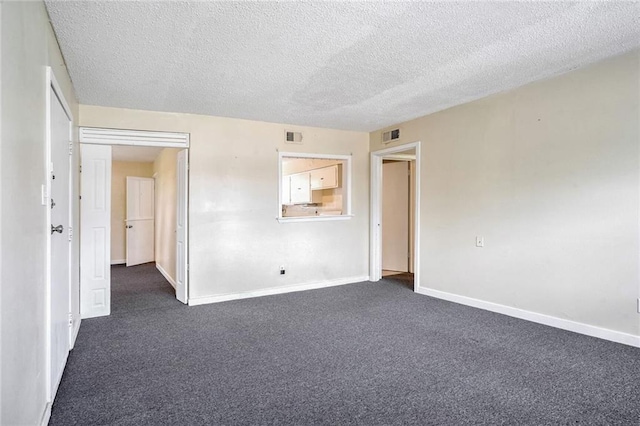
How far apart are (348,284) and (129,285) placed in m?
3.58

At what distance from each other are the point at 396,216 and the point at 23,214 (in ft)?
18.9

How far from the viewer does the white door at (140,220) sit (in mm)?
7711

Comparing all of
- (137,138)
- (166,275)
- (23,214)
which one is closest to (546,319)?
(23,214)

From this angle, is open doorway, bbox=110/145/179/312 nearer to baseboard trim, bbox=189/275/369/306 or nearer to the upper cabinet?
baseboard trim, bbox=189/275/369/306

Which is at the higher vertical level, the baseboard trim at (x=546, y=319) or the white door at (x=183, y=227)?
the white door at (x=183, y=227)

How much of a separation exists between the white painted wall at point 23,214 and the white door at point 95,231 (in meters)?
2.31

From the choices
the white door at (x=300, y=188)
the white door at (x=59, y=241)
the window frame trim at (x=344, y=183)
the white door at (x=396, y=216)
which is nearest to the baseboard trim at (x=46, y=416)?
the white door at (x=59, y=241)

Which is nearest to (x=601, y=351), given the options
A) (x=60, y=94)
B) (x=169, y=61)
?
(x=169, y=61)

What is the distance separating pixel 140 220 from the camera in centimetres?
795

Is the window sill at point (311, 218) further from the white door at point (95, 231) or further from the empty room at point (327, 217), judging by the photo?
the white door at point (95, 231)

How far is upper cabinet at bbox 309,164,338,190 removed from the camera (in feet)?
22.1

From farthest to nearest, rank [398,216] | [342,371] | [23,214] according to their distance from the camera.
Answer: [398,216] < [342,371] < [23,214]

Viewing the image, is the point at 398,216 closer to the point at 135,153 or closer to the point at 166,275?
the point at 166,275

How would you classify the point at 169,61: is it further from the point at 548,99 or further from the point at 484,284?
the point at 484,284
